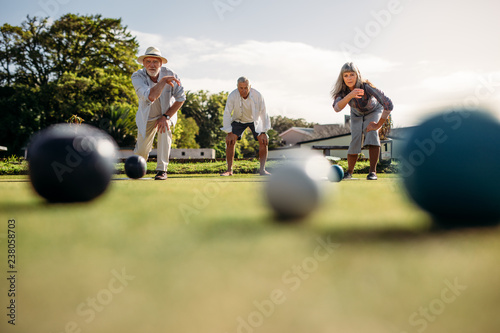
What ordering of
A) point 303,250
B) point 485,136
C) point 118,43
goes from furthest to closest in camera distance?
point 118,43 < point 485,136 < point 303,250

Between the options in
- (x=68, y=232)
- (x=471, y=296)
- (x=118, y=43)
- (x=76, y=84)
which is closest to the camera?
(x=471, y=296)

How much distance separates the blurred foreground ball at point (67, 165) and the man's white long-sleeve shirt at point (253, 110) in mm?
5077

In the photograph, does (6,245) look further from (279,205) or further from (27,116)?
(27,116)

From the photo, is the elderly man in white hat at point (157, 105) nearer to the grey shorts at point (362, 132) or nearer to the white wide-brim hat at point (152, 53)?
the white wide-brim hat at point (152, 53)

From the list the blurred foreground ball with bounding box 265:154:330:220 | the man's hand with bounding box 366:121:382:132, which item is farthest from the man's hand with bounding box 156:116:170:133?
the blurred foreground ball with bounding box 265:154:330:220

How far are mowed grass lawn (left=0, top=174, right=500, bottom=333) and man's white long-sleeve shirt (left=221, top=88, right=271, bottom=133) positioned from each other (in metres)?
6.11

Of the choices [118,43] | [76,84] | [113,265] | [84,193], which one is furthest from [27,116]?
[113,265]

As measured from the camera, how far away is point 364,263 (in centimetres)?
192

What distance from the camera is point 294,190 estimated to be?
3.29 metres

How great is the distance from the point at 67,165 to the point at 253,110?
18.2ft

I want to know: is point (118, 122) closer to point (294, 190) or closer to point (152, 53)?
point (152, 53)

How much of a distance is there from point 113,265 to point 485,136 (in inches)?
111
